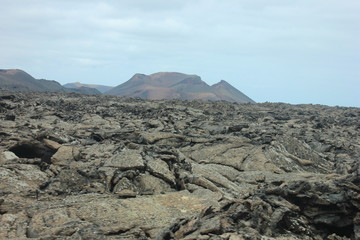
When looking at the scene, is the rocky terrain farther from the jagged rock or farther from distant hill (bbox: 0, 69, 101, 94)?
distant hill (bbox: 0, 69, 101, 94)

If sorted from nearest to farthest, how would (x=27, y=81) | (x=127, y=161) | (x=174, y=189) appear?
(x=174, y=189) < (x=127, y=161) < (x=27, y=81)

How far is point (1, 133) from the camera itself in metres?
31.5

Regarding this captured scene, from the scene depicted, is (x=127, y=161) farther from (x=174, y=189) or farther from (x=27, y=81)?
(x=27, y=81)

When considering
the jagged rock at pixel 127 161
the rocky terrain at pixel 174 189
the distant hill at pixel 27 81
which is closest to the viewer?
the rocky terrain at pixel 174 189

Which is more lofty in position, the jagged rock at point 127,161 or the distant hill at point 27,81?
the distant hill at point 27,81

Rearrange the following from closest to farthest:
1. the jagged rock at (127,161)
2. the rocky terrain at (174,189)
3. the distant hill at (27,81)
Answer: the rocky terrain at (174,189) < the jagged rock at (127,161) < the distant hill at (27,81)

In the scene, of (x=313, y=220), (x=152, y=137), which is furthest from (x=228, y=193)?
(x=152, y=137)

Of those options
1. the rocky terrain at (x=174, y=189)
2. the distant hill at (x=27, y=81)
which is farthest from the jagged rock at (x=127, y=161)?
the distant hill at (x=27, y=81)

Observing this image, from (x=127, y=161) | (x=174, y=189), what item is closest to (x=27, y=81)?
(x=127, y=161)

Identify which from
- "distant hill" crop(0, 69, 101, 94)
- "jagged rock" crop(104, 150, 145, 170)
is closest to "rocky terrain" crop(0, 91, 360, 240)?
"jagged rock" crop(104, 150, 145, 170)

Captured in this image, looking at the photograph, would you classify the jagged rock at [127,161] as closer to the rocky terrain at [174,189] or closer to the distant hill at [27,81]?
the rocky terrain at [174,189]

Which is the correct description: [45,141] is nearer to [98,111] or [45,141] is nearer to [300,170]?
[300,170]

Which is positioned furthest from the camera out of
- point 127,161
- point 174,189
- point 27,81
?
point 27,81

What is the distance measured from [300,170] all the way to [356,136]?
88.4ft
